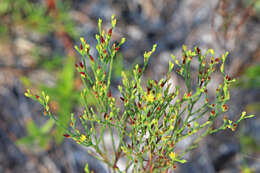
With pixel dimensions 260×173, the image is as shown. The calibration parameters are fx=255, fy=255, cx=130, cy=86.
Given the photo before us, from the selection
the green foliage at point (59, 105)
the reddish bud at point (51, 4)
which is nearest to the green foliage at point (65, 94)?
the green foliage at point (59, 105)

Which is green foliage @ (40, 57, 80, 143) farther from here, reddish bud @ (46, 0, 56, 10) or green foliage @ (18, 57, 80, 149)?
reddish bud @ (46, 0, 56, 10)

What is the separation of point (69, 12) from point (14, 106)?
1.46 m

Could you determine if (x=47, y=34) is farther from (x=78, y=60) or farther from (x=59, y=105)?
(x=59, y=105)

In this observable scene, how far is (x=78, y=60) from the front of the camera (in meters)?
3.27

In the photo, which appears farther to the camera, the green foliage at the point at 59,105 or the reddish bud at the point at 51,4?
the reddish bud at the point at 51,4

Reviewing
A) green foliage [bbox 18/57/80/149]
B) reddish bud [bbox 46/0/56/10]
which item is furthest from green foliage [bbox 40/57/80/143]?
reddish bud [bbox 46/0/56/10]

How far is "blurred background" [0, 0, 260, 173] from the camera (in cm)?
291

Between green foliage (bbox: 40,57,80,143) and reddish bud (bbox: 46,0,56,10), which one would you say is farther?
reddish bud (bbox: 46,0,56,10)

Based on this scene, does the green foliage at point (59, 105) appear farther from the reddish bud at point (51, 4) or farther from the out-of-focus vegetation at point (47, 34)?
the reddish bud at point (51, 4)

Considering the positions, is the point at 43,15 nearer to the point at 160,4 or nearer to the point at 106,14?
the point at 106,14

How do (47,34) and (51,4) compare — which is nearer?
(51,4)

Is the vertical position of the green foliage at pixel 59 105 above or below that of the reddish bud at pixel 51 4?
below

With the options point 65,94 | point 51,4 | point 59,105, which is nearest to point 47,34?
point 51,4

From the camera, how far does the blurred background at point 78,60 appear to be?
2912 mm
